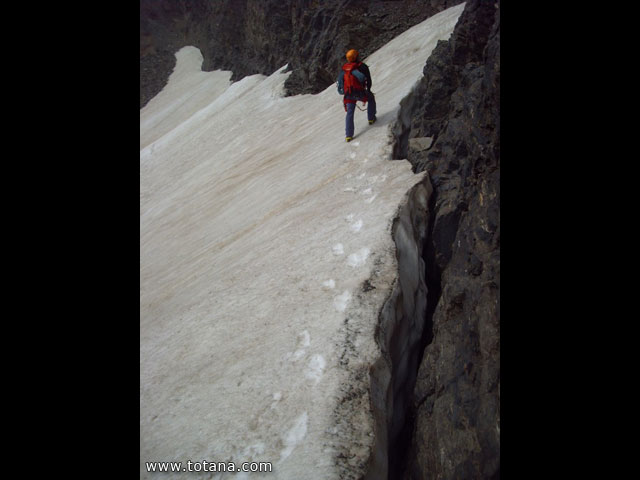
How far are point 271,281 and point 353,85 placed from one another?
492cm

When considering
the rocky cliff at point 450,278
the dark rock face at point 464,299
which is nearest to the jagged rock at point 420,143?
the rocky cliff at point 450,278

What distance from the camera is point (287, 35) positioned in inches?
921

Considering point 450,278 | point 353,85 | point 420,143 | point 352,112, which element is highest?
point 353,85

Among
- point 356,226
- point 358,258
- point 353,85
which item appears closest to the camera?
point 358,258

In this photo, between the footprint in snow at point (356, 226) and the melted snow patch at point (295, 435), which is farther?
the footprint in snow at point (356, 226)

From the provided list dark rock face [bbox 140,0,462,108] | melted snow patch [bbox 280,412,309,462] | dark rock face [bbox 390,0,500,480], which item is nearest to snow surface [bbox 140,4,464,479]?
melted snow patch [bbox 280,412,309,462]

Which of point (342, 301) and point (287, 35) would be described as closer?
point (342, 301)

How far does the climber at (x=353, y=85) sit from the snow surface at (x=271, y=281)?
42 centimetres

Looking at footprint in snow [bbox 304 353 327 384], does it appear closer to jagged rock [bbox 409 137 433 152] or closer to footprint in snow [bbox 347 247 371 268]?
footprint in snow [bbox 347 247 371 268]

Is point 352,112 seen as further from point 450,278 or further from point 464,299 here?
point 464,299

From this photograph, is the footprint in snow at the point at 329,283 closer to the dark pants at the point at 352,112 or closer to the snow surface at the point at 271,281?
the snow surface at the point at 271,281

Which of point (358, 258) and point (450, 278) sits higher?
point (358, 258)

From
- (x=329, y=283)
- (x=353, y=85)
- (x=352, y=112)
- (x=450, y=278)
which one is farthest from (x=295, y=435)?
(x=353, y=85)

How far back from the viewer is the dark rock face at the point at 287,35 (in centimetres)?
1612
